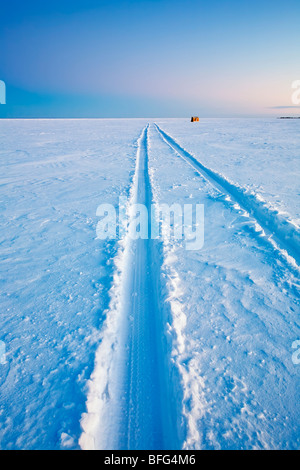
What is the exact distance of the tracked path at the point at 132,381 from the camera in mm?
1427

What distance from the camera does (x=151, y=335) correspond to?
204cm

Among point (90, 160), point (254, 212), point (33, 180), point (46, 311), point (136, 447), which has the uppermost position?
point (90, 160)

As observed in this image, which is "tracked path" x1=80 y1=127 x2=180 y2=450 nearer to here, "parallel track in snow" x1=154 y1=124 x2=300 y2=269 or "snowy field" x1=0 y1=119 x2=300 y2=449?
"snowy field" x1=0 y1=119 x2=300 y2=449

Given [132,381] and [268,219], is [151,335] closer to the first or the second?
[132,381]

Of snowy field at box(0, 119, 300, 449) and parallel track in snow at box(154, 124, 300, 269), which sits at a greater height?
parallel track in snow at box(154, 124, 300, 269)

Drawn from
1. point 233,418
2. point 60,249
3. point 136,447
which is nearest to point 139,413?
point 136,447

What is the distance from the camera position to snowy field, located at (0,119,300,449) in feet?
4.80

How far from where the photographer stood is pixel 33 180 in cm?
693

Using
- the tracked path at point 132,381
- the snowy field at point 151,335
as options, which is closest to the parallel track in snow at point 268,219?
the snowy field at point 151,335

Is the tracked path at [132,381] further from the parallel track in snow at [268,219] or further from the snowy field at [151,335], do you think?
the parallel track in snow at [268,219]

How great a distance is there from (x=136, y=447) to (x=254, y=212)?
156 inches

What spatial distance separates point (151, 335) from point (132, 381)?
41cm

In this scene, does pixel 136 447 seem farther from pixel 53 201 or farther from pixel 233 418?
pixel 53 201

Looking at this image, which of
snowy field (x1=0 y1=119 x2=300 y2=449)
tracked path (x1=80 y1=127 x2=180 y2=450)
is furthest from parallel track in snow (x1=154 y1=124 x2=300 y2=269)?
tracked path (x1=80 y1=127 x2=180 y2=450)
